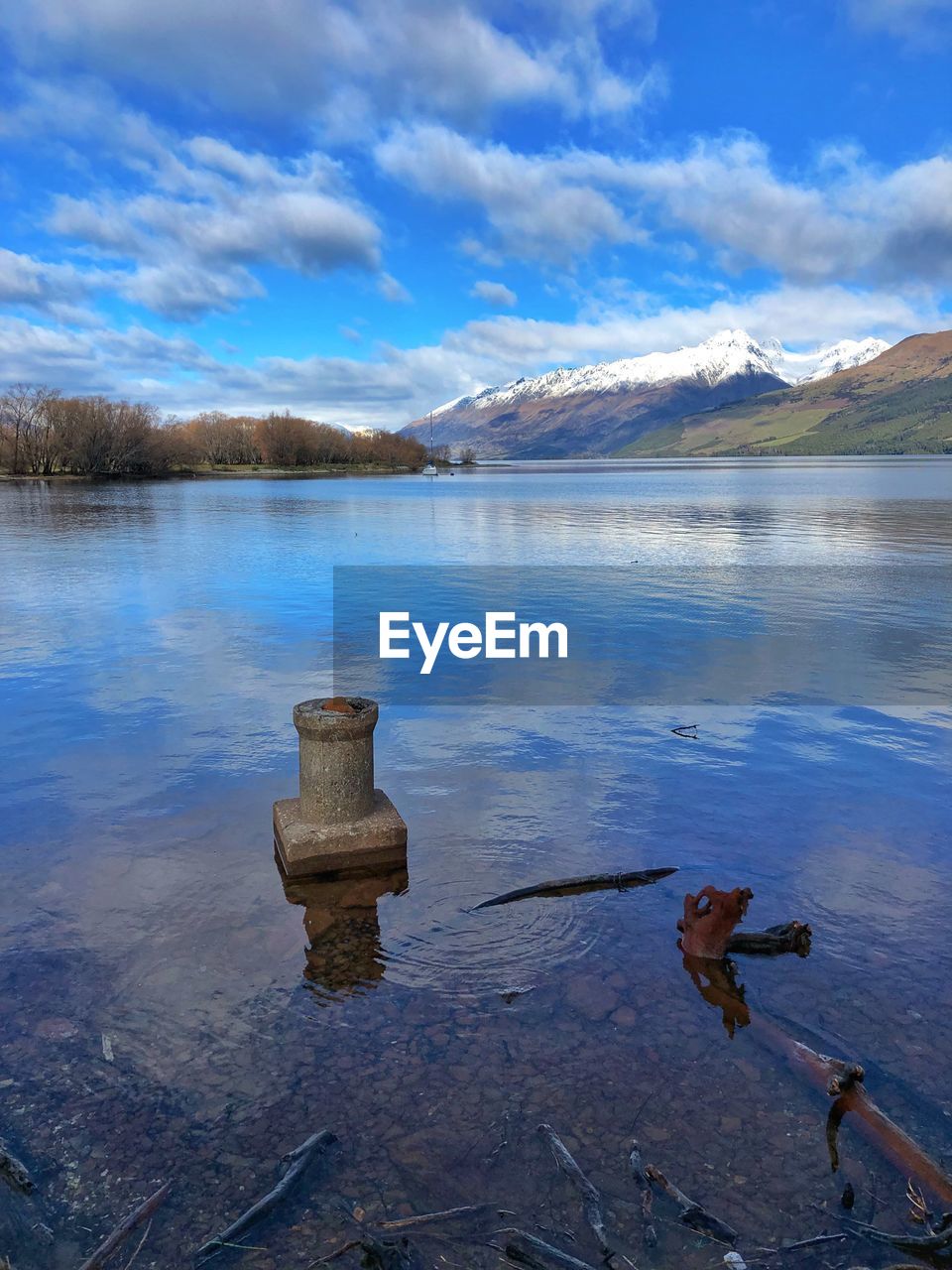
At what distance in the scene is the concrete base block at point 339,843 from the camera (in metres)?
8.91

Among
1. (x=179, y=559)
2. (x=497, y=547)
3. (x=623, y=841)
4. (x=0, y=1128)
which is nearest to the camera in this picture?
(x=0, y=1128)

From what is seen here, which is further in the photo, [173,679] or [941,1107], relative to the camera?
[173,679]

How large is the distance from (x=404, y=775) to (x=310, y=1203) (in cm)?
749

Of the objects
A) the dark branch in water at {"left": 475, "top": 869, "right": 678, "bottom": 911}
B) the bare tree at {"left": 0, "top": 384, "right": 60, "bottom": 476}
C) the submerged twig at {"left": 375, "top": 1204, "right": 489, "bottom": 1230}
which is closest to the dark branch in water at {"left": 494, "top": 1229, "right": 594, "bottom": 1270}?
the submerged twig at {"left": 375, "top": 1204, "right": 489, "bottom": 1230}

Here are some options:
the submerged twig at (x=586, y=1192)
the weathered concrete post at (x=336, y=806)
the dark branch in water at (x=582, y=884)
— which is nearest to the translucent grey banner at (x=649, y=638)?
the weathered concrete post at (x=336, y=806)

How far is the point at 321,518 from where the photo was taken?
68000 millimetres

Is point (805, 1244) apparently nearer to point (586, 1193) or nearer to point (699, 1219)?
point (699, 1219)

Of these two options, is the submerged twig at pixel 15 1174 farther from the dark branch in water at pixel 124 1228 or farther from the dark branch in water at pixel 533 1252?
the dark branch in water at pixel 533 1252

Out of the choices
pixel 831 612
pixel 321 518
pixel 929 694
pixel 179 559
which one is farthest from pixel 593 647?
pixel 321 518

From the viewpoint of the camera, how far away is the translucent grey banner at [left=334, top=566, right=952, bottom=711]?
17344mm

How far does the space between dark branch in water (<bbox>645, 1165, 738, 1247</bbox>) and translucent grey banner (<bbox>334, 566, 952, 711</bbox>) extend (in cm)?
1152

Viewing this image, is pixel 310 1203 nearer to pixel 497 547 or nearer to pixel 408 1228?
pixel 408 1228

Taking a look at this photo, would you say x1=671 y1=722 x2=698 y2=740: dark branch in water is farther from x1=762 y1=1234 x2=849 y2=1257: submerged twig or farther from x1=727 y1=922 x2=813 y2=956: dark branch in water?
x1=762 y1=1234 x2=849 y2=1257: submerged twig

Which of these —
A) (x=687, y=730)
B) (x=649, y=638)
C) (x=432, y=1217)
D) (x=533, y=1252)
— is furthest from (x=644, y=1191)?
(x=649, y=638)
